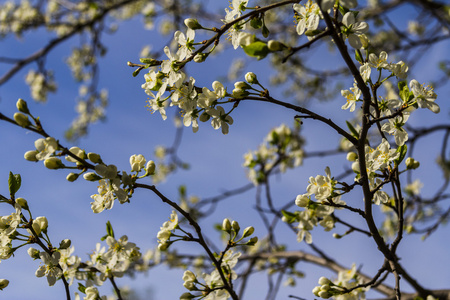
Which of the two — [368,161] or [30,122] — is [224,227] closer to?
[368,161]

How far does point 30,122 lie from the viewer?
1353 mm

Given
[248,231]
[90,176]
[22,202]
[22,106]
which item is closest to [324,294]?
[248,231]

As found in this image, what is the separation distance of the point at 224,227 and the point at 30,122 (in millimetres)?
952

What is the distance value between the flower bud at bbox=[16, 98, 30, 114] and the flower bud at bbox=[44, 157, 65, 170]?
0.19 metres

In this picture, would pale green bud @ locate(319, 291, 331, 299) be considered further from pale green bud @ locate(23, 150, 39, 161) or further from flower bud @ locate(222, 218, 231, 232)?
pale green bud @ locate(23, 150, 39, 161)

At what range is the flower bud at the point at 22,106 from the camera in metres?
1.35

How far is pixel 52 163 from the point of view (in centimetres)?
141

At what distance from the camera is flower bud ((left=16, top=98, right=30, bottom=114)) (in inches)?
53.3

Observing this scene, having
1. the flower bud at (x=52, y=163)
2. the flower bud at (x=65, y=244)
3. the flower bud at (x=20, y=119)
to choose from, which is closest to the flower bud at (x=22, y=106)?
the flower bud at (x=20, y=119)

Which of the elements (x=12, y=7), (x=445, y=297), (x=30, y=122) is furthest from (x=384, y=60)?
(x=12, y=7)

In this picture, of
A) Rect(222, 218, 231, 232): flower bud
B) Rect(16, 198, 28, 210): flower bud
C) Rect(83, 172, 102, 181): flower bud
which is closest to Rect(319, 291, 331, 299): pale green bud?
Rect(222, 218, 231, 232): flower bud

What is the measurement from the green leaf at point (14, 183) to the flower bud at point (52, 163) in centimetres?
28

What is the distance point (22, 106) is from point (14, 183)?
1.36 ft

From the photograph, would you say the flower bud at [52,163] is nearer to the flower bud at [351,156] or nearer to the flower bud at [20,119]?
the flower bud at [20,119]
